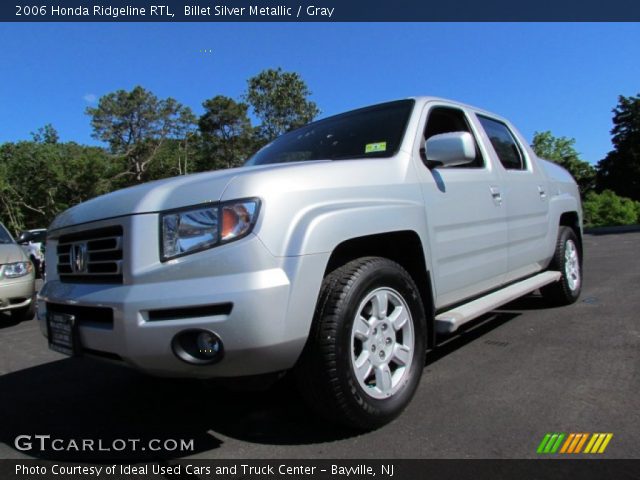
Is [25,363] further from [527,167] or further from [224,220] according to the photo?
[527,167]

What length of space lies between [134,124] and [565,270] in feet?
130

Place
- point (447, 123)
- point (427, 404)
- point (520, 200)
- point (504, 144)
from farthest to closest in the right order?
point (504, 144) < point (520, 200) < point (447, 123) < point (427, 404)

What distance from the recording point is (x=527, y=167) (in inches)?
168

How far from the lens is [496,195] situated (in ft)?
11.4

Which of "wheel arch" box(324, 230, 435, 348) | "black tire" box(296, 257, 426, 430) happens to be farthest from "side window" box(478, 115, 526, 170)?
"black tire" box(296, 257, 426, 430)

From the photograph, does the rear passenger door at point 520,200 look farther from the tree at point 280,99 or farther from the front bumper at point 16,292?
the tree at point 280,99

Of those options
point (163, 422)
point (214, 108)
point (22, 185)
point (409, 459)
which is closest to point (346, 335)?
point (409, 459)

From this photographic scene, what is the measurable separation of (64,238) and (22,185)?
4181 centimetres

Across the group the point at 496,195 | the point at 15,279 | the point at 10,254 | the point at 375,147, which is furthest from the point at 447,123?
the point at 10,254

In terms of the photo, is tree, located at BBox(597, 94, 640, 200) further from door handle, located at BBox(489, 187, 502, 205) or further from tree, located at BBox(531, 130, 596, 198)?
door handle, located at BBox(489, 187, 502, 205)

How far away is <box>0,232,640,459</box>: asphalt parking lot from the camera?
223 centimetres

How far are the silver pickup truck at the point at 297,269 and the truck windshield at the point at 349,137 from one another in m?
0.02

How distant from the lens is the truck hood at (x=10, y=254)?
5838 millimetres

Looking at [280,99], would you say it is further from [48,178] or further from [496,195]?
[496,195]
